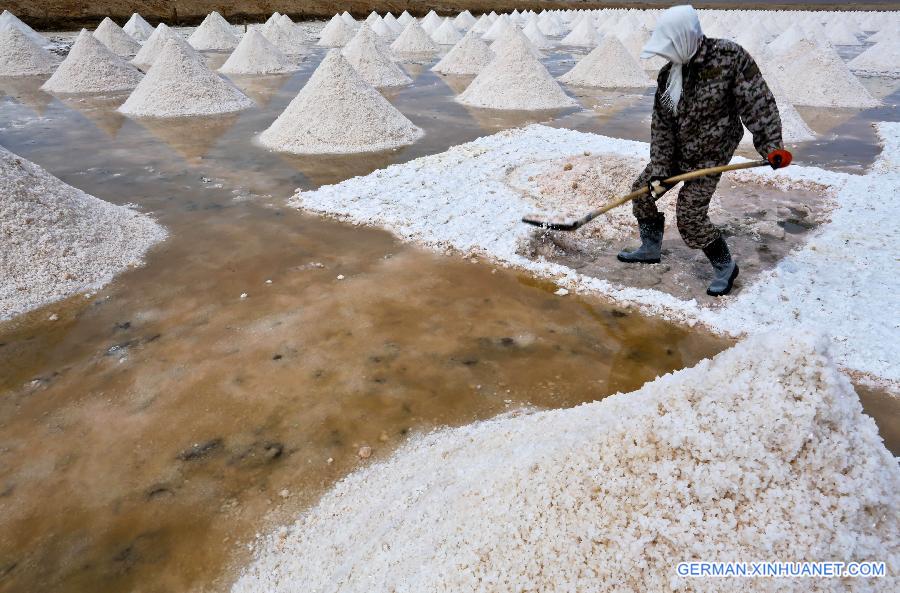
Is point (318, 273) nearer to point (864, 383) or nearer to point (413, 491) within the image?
point (413, 491)

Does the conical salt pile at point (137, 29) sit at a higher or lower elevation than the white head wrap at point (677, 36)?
lower

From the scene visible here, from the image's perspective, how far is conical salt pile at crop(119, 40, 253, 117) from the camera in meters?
9.18

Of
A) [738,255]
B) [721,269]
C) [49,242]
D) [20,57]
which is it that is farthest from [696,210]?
[20,57]

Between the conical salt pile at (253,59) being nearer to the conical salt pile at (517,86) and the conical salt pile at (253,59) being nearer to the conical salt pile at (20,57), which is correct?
the conical salt pile at (20,57)

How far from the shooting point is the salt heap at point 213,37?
746 inches

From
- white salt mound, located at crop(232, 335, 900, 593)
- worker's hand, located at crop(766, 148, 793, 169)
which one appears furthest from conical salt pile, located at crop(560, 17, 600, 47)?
white salt mound, located at crop(232, 335, 900, 593)

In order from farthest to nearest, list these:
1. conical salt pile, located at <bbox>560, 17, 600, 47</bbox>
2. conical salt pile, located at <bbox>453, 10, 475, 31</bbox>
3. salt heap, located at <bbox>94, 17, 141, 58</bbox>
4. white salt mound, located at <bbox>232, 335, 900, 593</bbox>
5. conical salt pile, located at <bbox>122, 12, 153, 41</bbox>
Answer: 1. conical salt pile, located at <bbox>453, 10, 475, 31</bbox>
2. conical salt pile, located at <bbox>560, 17, 600, 47</bbox>
3. conical salt pile, located at <bbox>122, 12, 153, 41</bbox>
4. salt heap, located at <bbox>94, 17, 141, 58</bbox>
5. white salt mound, located at <bbox>232, 335, 900, 593</bbox>

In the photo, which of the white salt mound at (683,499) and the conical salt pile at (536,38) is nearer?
the white salt mound at (683,499)

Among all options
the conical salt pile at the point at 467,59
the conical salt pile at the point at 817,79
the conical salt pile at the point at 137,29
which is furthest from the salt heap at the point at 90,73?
the conical salt pile at the point at 817,79

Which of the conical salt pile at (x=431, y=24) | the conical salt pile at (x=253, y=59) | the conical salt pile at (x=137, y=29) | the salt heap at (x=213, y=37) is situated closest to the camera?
the conical salt pile at (x=253, y=59)

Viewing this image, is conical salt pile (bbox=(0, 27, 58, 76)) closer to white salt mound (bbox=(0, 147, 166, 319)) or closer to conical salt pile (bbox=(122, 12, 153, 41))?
conical salt pile (bbox=(122, 12, 153, 41))

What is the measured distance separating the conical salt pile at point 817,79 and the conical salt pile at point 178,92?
432 inches

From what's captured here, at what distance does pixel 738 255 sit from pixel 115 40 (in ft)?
64.1

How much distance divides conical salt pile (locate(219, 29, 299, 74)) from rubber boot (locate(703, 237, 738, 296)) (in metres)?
13.8
